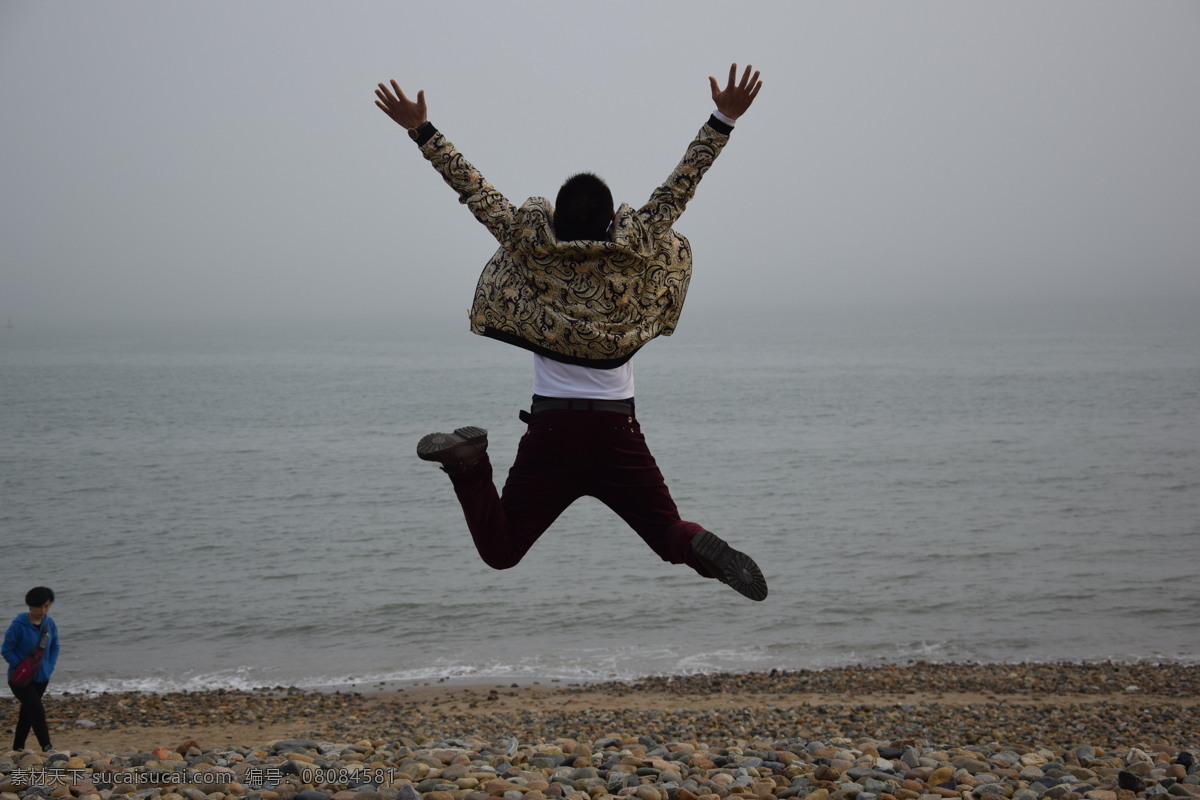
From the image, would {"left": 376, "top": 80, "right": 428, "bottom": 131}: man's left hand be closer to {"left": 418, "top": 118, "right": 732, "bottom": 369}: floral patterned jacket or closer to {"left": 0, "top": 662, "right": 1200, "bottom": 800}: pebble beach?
{"left": 418, "top": 118, "right": 732, "bottom": 369}: floral patterned jacket

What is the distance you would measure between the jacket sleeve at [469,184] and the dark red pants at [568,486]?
851 mm

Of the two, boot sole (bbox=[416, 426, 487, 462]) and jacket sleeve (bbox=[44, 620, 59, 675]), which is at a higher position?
boot sole (bbox=[416, 426, 487, 462])

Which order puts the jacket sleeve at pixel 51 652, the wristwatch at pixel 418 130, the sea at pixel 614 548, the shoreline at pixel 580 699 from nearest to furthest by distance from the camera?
1. the wristwatch at pixel 418 130
2. the jacket sleeve at pixel 51 652
3. the shoreline at pixel 580 699
4. the sea at pixel 614 548

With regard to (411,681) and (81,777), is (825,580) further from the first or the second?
(81,777)

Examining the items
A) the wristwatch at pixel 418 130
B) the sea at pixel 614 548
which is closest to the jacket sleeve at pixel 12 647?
the sea at pixel 614 548

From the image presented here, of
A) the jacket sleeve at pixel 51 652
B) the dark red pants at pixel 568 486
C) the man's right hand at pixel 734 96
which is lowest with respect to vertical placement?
the jacket sleeve at pixel 51 652

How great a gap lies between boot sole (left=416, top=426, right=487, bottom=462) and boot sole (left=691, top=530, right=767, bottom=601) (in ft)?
3.31

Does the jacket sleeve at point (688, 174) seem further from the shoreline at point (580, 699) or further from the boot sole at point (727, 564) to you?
the shoreline at point (580, 699)

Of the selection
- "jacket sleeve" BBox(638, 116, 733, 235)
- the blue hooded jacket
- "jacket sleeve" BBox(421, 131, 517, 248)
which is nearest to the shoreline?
the blue hooded jacket

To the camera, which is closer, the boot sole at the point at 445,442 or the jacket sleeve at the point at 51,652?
the boot sole at the point at 445,442

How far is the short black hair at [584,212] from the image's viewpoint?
4234 millimetres

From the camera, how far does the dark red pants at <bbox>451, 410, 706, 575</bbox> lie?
14.0 ft

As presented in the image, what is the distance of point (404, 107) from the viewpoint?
4320mm

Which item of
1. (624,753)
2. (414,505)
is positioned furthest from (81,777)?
(414,505)
